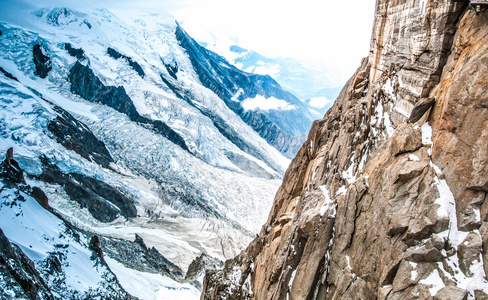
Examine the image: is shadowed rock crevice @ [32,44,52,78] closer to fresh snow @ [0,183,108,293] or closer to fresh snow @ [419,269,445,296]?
fresh snow @ [0,183,108,293]

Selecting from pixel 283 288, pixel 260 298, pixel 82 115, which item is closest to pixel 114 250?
pixel 260 298

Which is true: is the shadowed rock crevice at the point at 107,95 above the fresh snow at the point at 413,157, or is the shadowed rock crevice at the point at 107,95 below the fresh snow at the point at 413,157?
above

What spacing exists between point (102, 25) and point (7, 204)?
7156 inches

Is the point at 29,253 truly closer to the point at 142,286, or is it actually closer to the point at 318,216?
the point at 142,286

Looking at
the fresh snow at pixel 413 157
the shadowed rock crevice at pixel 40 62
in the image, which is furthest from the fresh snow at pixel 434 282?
the shadowed rock crevice at pixel 40 62

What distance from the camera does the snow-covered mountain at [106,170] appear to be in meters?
39.3

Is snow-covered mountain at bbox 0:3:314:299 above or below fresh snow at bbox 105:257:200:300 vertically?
above

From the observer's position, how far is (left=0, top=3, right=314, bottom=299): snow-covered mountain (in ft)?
129

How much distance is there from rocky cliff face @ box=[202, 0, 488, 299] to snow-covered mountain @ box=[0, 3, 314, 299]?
2188 cm

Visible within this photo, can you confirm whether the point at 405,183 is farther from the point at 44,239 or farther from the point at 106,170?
the point at 106,170

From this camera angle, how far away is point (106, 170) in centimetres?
9644

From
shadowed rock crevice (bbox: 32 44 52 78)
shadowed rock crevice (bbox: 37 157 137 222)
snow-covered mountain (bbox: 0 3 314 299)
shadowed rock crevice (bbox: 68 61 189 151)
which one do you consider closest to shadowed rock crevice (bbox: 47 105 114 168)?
snow-covered mountain (bbox: 0 3 314 299)

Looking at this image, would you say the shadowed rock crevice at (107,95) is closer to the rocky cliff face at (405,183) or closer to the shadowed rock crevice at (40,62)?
the shadowed rock crevice at (40,62)

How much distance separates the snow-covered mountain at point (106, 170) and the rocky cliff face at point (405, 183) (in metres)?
21.9
